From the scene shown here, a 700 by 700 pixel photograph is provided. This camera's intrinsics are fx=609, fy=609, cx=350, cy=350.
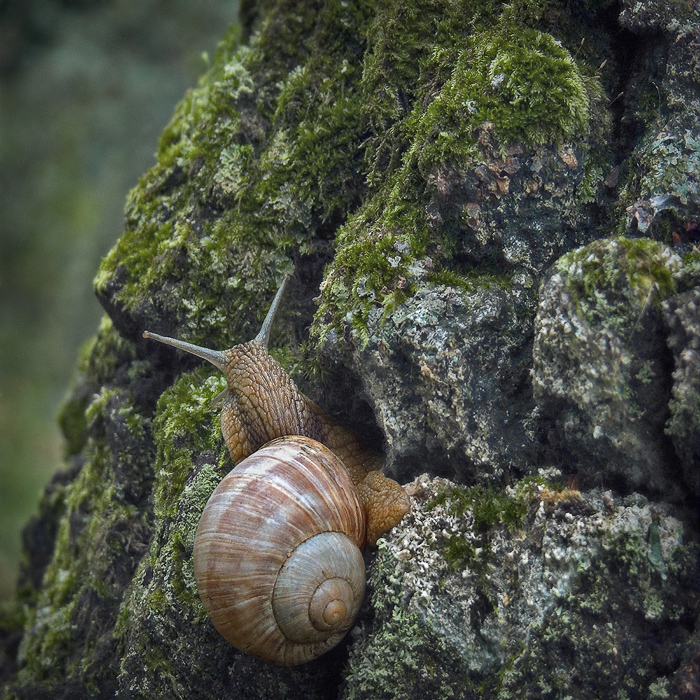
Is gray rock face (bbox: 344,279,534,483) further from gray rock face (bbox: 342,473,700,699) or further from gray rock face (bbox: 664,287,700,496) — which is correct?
gray rock face (bbox: 664,287,700,496)

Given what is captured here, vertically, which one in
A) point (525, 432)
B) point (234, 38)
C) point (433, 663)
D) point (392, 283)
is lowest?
point (433, 663)

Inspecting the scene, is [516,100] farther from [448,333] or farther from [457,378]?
[457,378]

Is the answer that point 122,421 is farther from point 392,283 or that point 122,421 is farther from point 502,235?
point 502,235

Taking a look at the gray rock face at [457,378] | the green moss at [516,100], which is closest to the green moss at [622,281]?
the gray rock face at [457,378]

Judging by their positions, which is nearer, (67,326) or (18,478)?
(18,478)

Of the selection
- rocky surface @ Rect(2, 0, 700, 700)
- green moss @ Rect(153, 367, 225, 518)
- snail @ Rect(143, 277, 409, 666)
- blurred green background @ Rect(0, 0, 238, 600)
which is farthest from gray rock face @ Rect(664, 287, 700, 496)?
blurred green background @ Rect(0, 0, 238, 600)

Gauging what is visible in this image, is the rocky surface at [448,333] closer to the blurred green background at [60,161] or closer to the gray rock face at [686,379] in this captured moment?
the gray rock face at [686,379]

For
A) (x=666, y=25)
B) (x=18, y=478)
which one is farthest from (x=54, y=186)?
(x=666, y=25)
